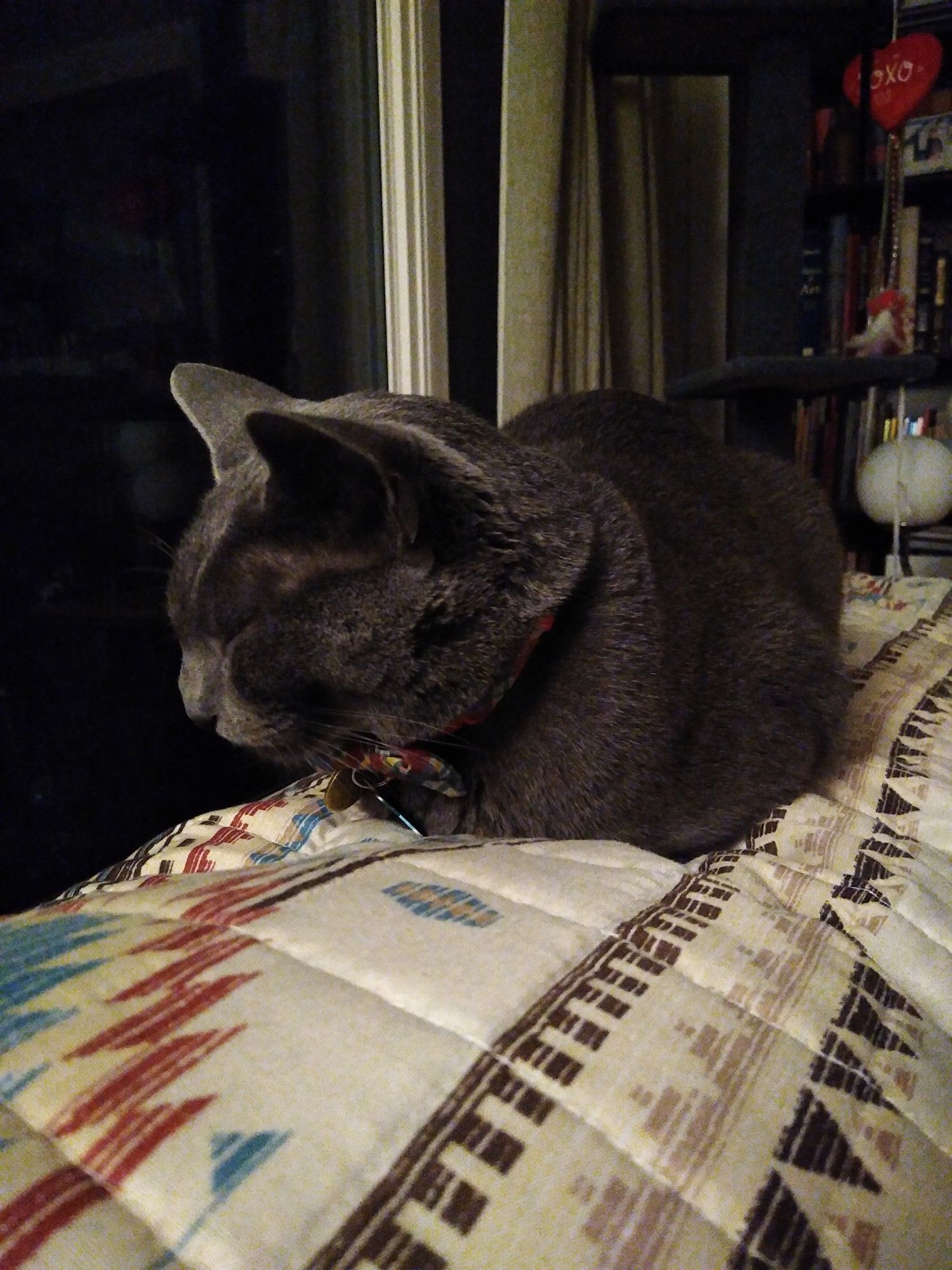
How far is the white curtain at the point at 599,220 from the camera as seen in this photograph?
1.55 meters

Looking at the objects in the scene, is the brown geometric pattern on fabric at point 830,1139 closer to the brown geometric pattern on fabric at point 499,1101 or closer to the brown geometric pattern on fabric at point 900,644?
the brown geometric pattern on fabric at point 499,1101

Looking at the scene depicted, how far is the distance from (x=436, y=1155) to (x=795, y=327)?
1566mm

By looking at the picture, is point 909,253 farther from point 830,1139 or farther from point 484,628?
point 830,1139

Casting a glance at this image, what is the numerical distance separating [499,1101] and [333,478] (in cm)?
41

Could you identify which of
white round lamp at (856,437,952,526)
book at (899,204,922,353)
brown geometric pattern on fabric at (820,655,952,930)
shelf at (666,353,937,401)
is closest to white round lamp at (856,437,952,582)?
white round lamp at (856,437,952,526)

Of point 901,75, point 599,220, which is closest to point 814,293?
point 901,75

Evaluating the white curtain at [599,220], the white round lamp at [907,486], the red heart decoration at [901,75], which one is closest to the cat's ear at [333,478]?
the white curtain at [599,220]

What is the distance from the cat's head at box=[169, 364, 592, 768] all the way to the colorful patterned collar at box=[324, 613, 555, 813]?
0.05 feet

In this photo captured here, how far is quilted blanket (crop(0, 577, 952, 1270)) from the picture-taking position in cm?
32

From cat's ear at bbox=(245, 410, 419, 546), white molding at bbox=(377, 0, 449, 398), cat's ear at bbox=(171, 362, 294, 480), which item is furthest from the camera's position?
white molding at bbox=(377, 0, 449, 398)

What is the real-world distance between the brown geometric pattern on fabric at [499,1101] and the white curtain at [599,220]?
1308mm

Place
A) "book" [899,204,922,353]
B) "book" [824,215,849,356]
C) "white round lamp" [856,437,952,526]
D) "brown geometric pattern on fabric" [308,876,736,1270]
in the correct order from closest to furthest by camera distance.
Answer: "brown geometric pattern on fabric" [308,876,736,1270] < "white round lamp" [856,437,952,526] < "book" [899,204,922,353] < "book" [824,215,849,356]

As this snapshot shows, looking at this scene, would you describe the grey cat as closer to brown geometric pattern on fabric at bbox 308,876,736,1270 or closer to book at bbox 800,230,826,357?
brown geometric pattern on fabric at bbox 308,876,736,1270

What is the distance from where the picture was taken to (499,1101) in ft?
1.23
